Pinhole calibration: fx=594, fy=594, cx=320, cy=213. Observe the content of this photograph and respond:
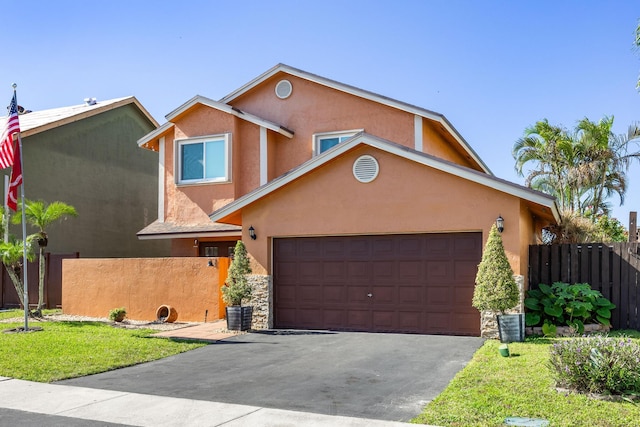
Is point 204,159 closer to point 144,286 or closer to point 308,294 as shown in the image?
point 144,286

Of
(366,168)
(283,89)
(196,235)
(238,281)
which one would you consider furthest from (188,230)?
(366,168)

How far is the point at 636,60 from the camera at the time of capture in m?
12.4

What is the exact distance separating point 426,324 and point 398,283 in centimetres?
113

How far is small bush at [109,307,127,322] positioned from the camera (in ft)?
54.2

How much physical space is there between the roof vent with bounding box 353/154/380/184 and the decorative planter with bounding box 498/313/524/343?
440cm

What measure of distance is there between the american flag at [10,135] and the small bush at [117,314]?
15.8 feet

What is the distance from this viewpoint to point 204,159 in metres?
19.5

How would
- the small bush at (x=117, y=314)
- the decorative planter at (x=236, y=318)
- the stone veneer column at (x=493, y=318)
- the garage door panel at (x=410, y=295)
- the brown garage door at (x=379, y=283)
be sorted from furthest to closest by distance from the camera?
the small bush at (x=117, y=314)
the decorative planter at (x=236, y=318)
the garage door panel at (x=410, y=295)
the brown garage door at (x=379, y=283)
the stone veneer column at (x=493, y=318)

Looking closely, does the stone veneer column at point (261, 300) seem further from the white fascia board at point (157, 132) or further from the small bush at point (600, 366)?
the small bush at point (600, 366)

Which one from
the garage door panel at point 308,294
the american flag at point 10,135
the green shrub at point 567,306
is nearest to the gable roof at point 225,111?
the american flag at point 10,135

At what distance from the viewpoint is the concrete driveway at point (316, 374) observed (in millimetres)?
7934

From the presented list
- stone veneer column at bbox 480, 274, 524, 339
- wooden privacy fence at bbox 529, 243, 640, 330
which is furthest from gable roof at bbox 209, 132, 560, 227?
stone veneer column at bbox 480, 274, 524, 339

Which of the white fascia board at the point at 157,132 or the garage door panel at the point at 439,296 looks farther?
the white fascia board at the point at 157,132

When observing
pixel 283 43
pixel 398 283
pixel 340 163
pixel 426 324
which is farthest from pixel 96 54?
pixel 426 324
